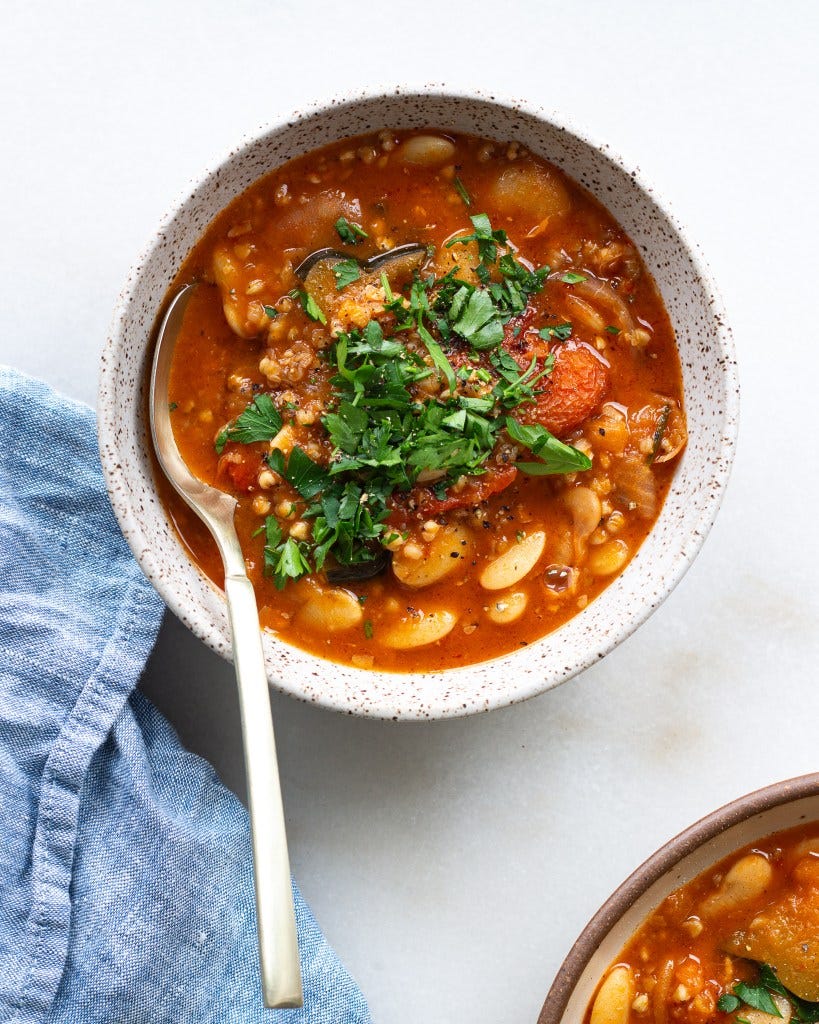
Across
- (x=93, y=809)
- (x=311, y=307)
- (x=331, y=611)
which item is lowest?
(x=93, y=809)

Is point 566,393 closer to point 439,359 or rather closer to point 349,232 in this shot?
point 439,359

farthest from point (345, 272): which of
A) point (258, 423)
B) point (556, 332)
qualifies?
point (556, 332)

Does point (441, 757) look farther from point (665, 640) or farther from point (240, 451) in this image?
point (240, 451)

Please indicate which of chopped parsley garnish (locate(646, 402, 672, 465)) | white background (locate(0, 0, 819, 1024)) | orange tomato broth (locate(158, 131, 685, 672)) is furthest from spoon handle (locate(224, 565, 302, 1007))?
chopped parsley garnish (locate(646, 402, 672, 465))

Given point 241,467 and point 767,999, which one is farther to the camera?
point 767,999

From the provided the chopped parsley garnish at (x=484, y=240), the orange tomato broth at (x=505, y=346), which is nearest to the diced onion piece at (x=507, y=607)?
the orange tomato broth at (x=505, y=346)

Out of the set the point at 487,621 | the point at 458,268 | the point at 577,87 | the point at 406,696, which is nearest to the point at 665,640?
the point at 487,621
